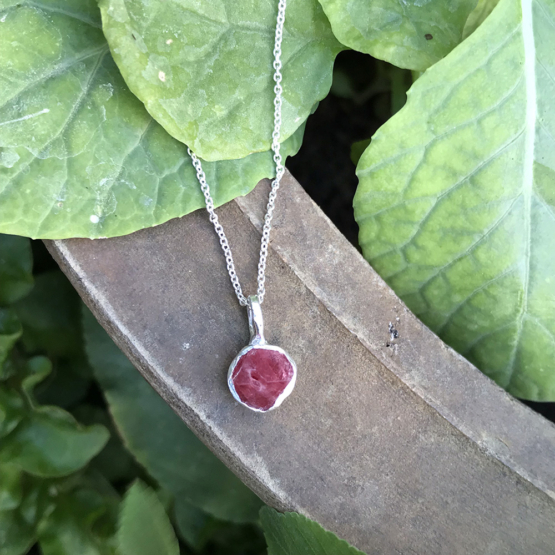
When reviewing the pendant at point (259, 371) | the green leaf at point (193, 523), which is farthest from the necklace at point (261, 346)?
the green leaf at point (193, 523)

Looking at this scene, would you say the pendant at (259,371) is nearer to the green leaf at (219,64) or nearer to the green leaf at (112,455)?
the green leaf at (219,64)

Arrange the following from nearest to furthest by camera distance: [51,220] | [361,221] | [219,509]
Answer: [51,220], [361,221], [219,509]

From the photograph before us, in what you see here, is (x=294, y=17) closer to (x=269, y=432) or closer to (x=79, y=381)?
(x=269, y=432)

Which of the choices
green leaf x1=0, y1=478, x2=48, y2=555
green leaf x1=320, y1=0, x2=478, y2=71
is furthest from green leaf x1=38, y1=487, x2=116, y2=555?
green leaf x1=320, y1=0, x2=478, y2=71

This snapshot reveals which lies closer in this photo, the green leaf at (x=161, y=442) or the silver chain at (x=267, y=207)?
the silver chain at (x=267, y=207)

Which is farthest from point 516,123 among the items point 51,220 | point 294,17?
point 51,220
